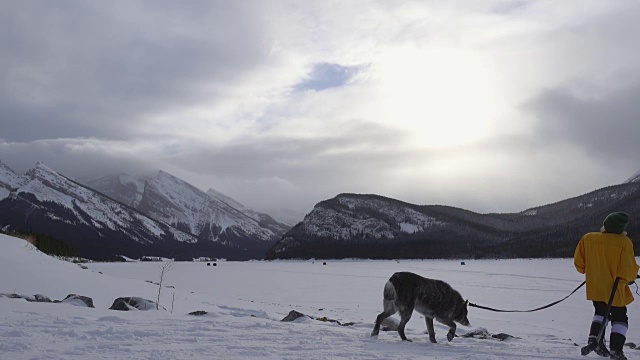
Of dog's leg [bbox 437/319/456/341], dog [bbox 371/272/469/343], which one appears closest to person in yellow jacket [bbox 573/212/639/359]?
dog's leg [bbox 437/319/456/341]

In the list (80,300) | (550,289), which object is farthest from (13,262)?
(550,289)

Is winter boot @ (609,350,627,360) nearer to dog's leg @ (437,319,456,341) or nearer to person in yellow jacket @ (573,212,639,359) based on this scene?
person in yellow jacket @ (573,212,639,359)

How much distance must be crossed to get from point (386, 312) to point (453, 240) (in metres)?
193

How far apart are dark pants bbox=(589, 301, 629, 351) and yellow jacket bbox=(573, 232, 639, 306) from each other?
0.41 feet

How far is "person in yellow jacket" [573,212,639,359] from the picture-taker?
793 cm

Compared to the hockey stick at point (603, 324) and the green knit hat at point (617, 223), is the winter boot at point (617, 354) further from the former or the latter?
the green knit hat at point (617, 223)

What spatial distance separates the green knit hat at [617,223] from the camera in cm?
818

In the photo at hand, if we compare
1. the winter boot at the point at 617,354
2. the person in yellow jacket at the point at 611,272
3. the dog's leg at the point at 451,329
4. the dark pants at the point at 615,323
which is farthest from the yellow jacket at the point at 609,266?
the dog's leg at the point at 451,329

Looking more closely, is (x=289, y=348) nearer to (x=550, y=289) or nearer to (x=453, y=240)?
(x=550, y=289)

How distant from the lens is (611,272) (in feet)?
26.4

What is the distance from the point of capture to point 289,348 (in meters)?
7.33

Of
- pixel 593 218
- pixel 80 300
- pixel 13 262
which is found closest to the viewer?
pixel 80 300

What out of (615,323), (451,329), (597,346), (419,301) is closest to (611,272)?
(615,323)

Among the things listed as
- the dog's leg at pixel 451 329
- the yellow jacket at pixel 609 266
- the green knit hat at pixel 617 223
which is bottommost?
the dog's leg at pixel 451 329
